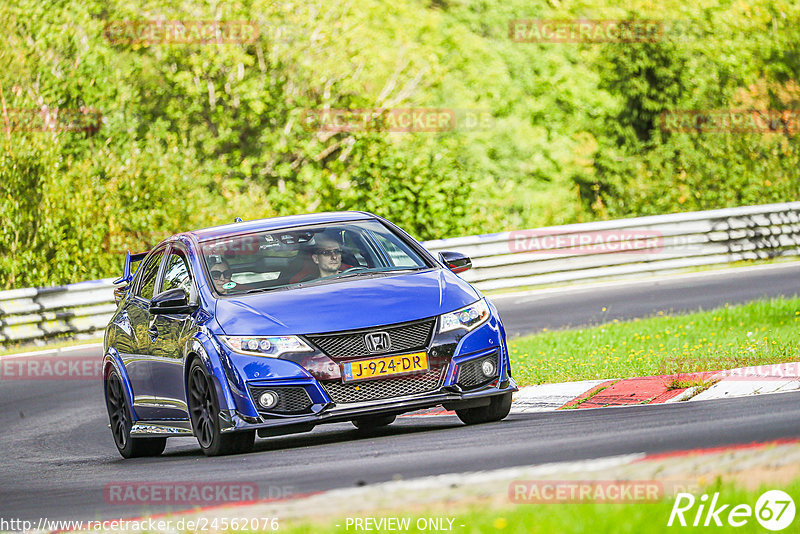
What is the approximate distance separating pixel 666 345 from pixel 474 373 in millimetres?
4522

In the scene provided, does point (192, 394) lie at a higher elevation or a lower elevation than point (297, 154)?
higher

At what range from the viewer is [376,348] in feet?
28.0

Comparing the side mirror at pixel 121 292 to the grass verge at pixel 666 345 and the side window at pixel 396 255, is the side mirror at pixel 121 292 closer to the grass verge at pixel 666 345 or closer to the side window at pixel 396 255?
the side window at pixel 396 255

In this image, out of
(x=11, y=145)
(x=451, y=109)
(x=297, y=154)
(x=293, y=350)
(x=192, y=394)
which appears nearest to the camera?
(x=293, y=350)

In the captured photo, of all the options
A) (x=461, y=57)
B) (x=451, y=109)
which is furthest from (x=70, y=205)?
(x=461, y=57)

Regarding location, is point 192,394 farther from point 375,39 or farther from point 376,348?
point 375,39

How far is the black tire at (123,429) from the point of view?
34.8ft

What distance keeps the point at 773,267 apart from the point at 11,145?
44.0ft

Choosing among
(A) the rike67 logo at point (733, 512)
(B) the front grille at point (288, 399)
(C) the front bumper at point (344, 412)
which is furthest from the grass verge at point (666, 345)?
(A) the rike67 logo at point (733, 512)

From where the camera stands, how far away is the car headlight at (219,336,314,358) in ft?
27.9

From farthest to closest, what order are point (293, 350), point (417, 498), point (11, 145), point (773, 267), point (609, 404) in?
point (11, 145)
point (773, 267)
point (609, 404)
point (293, 350)
point (417, 498)

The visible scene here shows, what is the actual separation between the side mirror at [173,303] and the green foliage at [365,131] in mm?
14914

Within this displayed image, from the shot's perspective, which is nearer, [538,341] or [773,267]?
[538,341]

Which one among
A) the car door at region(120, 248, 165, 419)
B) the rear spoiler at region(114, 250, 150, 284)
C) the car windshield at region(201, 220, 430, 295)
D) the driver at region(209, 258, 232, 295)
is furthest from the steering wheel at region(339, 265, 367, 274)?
the rear spoiler at region(114, 250, 150, 284)
